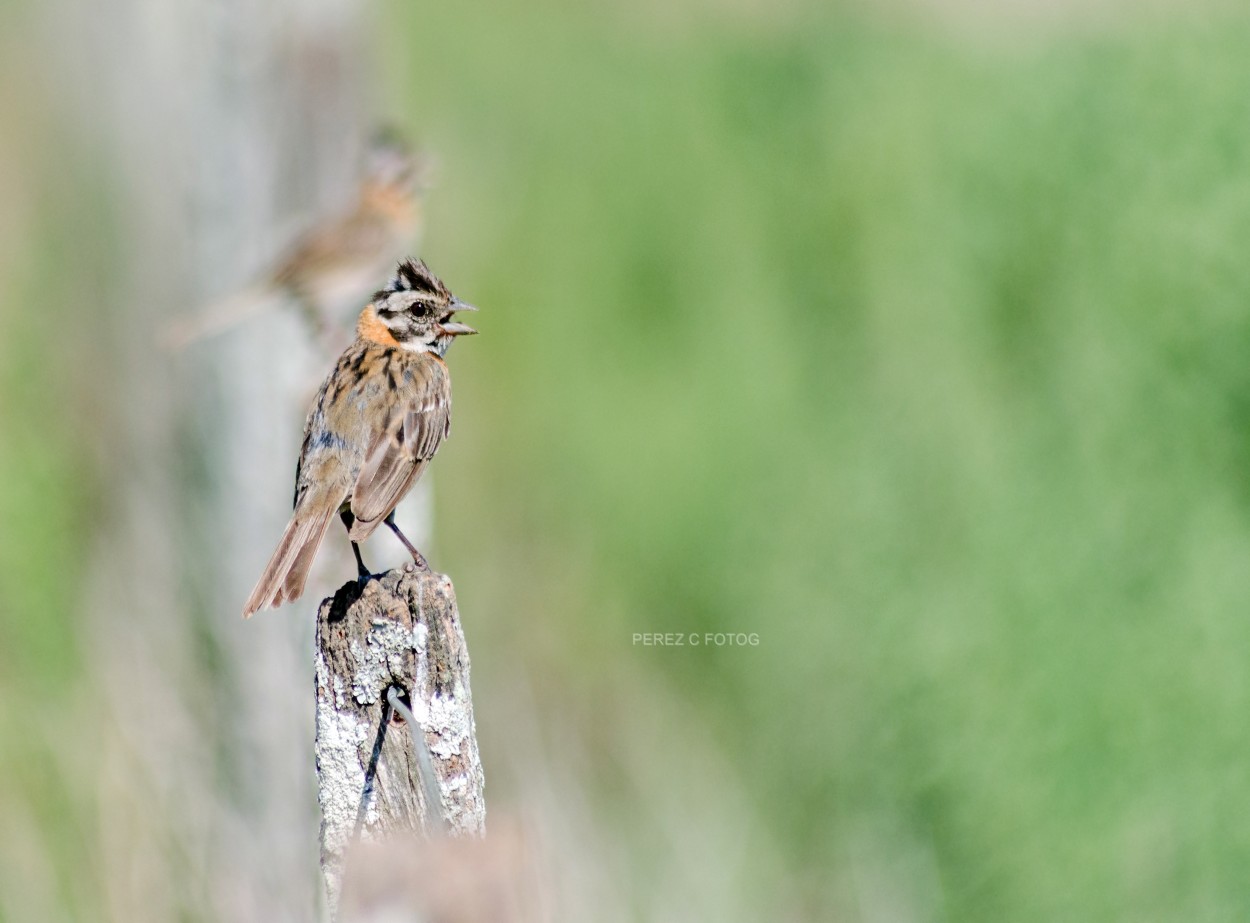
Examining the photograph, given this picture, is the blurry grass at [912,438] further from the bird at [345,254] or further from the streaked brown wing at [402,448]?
the streaked brown wing at [402,448]

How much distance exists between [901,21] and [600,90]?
2973 millimetres

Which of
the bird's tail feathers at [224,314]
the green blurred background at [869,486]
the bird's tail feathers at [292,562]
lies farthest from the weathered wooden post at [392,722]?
the bird's tail feathers at [224,314]

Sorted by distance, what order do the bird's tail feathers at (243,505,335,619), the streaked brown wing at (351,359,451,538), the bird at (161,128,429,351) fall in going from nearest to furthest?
the bird's tail feathers at (243,505,335,619)
the streaked brown wing at (351,359,451,538)
the bird at (161,128,429,351)

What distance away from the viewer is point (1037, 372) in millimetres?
7262

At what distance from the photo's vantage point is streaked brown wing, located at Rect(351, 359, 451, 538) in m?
4.04

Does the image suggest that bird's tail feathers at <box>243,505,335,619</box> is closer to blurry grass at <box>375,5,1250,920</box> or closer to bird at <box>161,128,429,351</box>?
bird at <box>161,128,429,351</box>

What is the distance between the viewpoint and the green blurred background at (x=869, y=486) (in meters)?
6.09

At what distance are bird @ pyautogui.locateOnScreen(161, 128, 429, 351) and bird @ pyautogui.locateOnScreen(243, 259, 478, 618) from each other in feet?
5.58

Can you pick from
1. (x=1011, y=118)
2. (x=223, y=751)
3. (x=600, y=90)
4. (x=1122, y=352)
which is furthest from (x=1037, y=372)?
(x=600, y=90)

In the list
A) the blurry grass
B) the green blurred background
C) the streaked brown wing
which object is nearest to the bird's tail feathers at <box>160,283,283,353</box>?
the green blurred background

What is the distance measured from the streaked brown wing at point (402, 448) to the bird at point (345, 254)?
2006 mm

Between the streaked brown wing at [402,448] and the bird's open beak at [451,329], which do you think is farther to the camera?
the bird's open beak at [451,329]

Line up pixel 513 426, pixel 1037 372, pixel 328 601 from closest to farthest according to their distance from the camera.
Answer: pixel 328 601 < pixel 1037 372 < pixel 513 426

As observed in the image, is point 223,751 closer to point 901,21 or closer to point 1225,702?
point 1225,702
